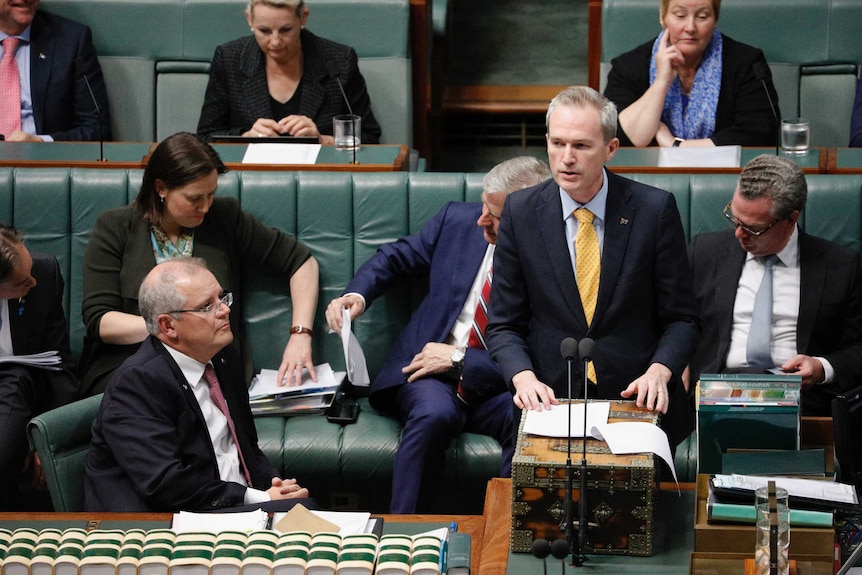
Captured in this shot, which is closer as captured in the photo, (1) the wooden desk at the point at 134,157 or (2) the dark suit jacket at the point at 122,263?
(2) the dark suit jacket at the point at 122,263

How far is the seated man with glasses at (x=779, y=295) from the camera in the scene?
3.35 m

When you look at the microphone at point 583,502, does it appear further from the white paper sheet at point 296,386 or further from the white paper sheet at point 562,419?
the white paper sheet at point 296,386

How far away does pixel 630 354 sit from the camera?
9.42ft

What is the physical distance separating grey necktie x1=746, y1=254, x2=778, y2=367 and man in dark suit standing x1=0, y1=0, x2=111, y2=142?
2.75 meters

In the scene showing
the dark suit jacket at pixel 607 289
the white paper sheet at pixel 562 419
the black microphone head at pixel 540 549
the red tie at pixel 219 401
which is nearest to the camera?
the black microphone head at pixel 540 549

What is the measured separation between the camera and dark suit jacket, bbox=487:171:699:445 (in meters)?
2.83

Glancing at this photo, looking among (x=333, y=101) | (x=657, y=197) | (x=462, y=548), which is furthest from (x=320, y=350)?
(x=462, y=548)

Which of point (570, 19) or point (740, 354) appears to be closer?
point (740, 354)

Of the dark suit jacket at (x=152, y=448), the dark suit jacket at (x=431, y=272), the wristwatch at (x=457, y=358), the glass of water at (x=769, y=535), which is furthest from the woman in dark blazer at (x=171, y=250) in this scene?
the glass of water at (x=769, y=535)

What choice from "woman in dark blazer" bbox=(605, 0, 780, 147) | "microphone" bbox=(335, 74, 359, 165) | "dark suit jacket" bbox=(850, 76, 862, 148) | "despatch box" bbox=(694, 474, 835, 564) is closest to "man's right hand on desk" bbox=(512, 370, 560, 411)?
"despatch box" bbox=(694, 474, 835, 564)

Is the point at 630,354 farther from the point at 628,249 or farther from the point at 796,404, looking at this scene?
the point at 796,404

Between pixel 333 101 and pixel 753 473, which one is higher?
pixel 333 101

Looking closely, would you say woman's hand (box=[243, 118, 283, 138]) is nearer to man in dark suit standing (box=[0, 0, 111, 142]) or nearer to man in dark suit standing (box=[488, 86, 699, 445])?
man in dark suit standing (box=[0, 0, 111, 142])

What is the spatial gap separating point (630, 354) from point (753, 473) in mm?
548
